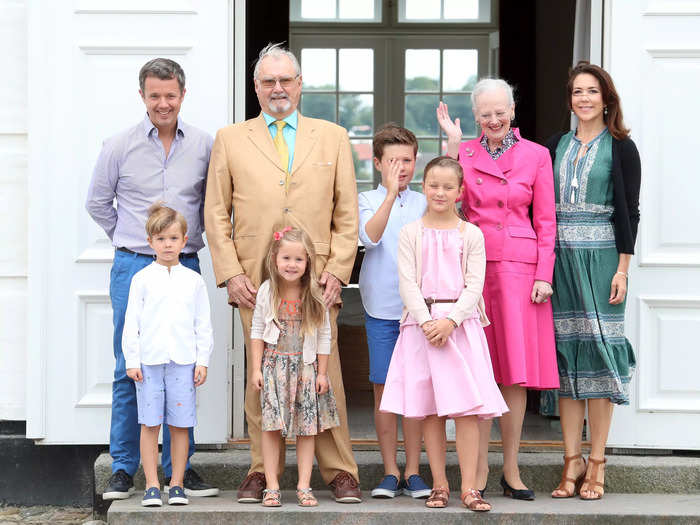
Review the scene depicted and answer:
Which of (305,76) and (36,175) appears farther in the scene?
(305,76)

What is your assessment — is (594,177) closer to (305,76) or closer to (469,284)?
(469,284)

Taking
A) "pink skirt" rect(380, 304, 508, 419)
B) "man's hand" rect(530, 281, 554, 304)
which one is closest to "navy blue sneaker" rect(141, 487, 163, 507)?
"pink skirt" rect(380, 304, 508, 419)

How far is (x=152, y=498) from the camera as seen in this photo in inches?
144

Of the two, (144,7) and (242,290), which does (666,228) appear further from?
(144,7)

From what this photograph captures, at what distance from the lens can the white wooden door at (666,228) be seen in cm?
426

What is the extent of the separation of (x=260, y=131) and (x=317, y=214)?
0.38 m

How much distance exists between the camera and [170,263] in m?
3.66

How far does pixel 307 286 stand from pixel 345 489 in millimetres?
766

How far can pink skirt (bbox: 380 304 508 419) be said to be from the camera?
357 cm

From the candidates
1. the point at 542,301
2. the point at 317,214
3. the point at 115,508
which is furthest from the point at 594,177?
the point at 115,508

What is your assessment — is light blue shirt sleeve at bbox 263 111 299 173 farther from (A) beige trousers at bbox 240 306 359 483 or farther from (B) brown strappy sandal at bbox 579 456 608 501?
(B) brown strappy sandal at bbox 579 456 608 501

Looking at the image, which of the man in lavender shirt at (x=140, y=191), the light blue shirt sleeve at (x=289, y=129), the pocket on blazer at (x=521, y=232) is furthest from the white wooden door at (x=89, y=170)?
the pocket on blazer at (x=521, y=232)

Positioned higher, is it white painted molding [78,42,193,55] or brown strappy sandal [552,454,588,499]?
white painted molding [78,42,193,55]

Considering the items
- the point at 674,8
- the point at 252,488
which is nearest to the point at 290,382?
the point at 252,488
